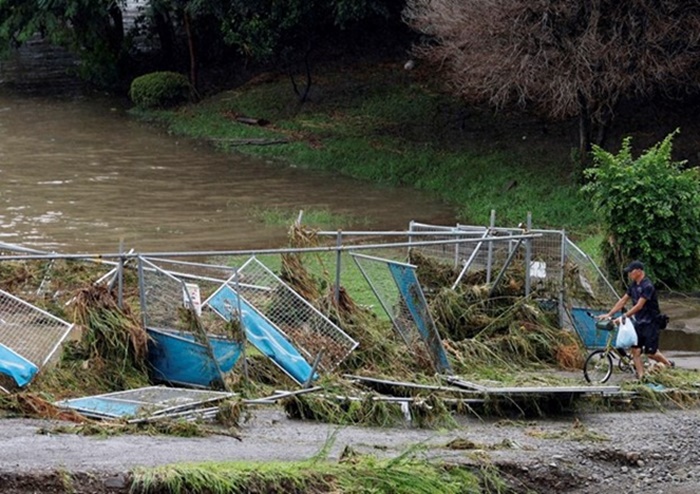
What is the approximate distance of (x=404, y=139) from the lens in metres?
37.5

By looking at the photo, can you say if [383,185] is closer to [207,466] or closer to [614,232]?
[614,232]

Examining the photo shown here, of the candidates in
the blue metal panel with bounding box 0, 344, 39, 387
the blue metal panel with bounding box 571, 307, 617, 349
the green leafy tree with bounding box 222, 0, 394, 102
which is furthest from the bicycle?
the green leafy tree with bounding box 222, 0, 394, 102

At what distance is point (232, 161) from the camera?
37.2m

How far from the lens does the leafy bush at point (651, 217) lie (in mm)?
23453

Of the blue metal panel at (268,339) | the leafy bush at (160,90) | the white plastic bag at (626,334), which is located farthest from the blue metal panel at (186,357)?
the leafy bush at (160,90)

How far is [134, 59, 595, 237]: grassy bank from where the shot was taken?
1264 inches

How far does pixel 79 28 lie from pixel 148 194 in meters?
15.8

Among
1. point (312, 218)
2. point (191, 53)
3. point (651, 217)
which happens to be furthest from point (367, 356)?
point (191, 53)

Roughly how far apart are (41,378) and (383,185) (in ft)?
68.6

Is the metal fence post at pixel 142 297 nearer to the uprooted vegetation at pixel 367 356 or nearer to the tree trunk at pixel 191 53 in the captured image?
the uprooted vegetation at pixel 367 356

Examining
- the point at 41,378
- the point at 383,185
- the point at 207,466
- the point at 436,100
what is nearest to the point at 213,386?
the point at 41,378

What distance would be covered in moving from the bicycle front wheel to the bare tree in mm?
12774

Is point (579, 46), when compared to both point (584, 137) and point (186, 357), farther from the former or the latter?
point (186, 357)

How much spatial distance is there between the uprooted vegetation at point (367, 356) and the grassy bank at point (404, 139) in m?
11.7
